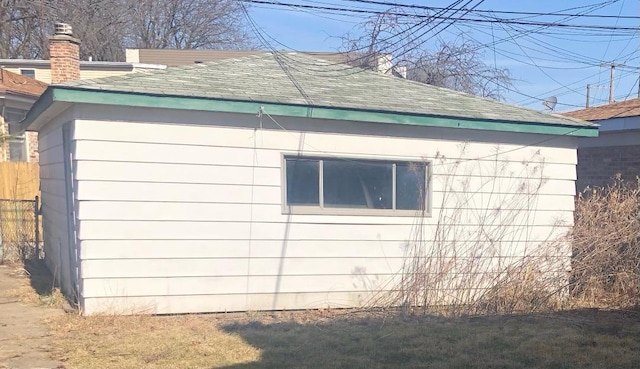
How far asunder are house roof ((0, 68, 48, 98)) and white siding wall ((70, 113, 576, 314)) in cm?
1037

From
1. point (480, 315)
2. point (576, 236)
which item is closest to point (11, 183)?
point (480, 315)

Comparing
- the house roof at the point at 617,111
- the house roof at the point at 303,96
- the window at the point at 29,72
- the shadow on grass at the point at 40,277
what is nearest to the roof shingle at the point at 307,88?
the house roof at the point at 303,96

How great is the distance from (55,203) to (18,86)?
892 centimetres

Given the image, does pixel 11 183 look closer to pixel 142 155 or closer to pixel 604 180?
pixel 142 155

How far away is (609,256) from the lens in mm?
7777

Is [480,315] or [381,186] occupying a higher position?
[381,186]

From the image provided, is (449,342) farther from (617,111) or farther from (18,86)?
(18,86)

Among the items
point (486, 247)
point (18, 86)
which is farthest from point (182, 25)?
point (486, 247)

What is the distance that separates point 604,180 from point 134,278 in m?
8.97

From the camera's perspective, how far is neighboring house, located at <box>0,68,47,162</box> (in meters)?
15.2

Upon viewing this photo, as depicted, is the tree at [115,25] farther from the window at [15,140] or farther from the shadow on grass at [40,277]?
the shadow on grass at [40,277]

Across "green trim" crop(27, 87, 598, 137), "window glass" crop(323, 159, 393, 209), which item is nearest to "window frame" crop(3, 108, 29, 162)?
"green trim" crop(27, 87, 598, 137)

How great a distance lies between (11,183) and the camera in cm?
1435

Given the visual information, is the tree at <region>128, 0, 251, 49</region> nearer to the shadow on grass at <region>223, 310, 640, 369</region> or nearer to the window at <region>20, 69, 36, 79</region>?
the window at <region>20, 69, 36, 79</region>
